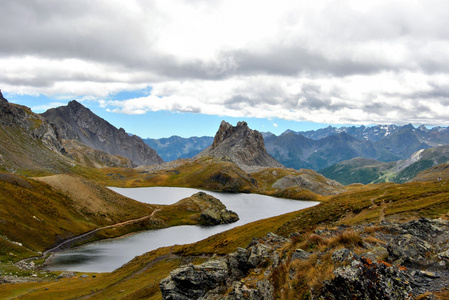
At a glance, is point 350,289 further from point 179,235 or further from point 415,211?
point 179,235

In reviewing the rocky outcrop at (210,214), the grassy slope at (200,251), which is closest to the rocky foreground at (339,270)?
the grassy slope at (200,251)

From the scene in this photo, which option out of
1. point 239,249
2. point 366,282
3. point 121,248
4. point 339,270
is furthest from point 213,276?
point 121,248

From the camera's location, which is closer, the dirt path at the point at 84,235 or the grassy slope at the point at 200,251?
the grassy slope at the point at 200,251

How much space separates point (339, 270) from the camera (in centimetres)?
1475

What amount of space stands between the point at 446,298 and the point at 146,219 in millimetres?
141038

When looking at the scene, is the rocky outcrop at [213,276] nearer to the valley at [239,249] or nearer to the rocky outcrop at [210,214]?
the valley at [239,249]

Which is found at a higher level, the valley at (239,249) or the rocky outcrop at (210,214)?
the valley at (239,249)

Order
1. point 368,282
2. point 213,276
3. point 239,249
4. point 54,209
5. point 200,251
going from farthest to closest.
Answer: point 54,209 → point 200,251 → point 239,249 → point 213,276 → point 368,282

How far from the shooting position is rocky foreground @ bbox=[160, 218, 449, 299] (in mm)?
13766

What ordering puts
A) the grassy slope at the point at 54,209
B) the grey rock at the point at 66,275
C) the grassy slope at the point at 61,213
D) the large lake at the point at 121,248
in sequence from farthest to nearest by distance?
the grassy slope at the point at 54,209
the grassy slope at the point at 61,213
the large lake at the point at 121,248
the grey rock at the point at 66,275

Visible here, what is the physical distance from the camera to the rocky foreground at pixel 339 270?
45.2 feet

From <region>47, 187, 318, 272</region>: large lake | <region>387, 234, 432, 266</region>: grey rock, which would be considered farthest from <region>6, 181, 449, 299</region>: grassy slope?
<region>47, 187, 318, 272</region>: large lake

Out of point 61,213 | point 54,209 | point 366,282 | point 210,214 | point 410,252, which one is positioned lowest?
point 210,214

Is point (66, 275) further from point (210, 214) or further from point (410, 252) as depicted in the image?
point (210, 214)
